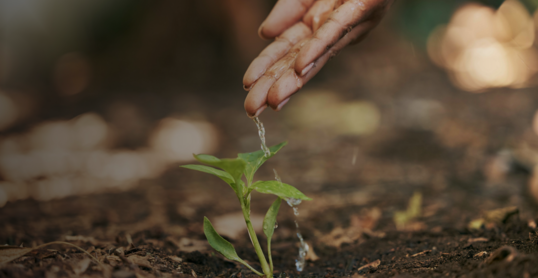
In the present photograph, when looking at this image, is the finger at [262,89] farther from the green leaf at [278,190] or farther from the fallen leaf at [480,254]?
the fallen leaf at [480,254]

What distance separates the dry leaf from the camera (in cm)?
133

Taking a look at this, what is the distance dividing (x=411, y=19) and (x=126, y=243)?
28.0 feet

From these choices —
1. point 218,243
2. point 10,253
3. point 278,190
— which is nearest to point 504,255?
point 278,190

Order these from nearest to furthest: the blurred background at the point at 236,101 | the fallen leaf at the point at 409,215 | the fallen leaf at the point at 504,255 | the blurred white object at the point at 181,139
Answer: the fallen leaf at the point at 504,255 → the fallen leaf at the point at 409,215 → the blurred background at the point at 236,101 → the blurred white object at the point at 181,139

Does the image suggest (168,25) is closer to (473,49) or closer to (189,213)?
(189,213)

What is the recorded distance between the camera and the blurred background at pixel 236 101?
3.78 m

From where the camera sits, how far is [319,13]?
2.13 m

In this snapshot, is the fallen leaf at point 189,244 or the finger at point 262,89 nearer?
the finger at point 262,89

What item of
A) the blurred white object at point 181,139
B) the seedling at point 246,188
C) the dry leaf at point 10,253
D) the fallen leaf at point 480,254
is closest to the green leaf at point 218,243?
the seedling at point 246,188

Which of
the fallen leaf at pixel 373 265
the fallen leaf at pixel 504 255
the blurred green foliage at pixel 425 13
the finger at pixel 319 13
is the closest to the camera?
the fallen leaf at pixel 504 255

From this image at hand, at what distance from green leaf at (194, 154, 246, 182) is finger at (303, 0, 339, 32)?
123cm

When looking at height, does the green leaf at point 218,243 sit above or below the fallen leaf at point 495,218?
above

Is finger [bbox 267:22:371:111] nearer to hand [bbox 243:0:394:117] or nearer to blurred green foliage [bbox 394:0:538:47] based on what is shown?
hand [bbox 243:0:394:117]

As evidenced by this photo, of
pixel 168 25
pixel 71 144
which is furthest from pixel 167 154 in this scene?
pixel 168 25
